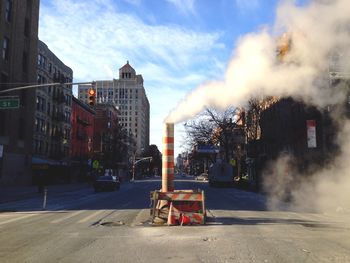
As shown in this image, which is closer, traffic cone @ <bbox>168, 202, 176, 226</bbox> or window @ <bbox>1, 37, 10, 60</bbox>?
traffic cone @ <bbox>168, 202, 176, 226</bbox>

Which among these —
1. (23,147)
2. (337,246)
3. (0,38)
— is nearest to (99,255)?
(337,246)

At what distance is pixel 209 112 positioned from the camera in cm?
5728

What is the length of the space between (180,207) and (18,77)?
35.6m

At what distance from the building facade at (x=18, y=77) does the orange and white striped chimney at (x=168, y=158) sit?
30305 mm

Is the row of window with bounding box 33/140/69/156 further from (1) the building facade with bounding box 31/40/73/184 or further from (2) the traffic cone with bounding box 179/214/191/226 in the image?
(2) the traffic cone with bounding box 179/214/191/226

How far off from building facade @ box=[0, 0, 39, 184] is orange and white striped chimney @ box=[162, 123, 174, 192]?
99.4 feet

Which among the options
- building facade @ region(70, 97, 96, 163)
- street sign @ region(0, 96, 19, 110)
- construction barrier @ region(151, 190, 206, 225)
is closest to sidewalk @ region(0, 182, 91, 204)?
street sign @ region(0, 96, 19, 110)

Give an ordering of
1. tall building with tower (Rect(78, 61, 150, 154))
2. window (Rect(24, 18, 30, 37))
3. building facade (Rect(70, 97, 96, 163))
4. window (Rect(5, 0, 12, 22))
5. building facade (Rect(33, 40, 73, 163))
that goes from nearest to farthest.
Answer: window (Rect(5, 0, 12, 22)), window (Rect(24, 18, 30, 37)), building facade (Rect(33, 40, 73, 163)), building facade (Rect(70, 97, 96, 163)), tall building with tower (Rect(78, 61, 150, 154))

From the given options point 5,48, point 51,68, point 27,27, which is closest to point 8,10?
point 5,48

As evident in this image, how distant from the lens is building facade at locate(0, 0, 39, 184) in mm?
43531

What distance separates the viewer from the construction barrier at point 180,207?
14117 millimetres

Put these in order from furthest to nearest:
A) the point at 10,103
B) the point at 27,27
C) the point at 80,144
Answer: the point at 80,144
the point at 27,27
the point at 10,103

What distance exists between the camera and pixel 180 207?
Answer: 14.6m

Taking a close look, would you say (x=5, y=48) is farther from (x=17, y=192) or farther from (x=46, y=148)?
(x=46, y=148)
